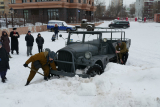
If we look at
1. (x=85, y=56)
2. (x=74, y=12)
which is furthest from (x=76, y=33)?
(x=74, y=12)

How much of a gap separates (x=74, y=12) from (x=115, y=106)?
37.7 metres

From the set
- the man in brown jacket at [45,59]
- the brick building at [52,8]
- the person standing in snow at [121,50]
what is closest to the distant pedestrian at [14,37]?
the man in brown jacket at [45,59]

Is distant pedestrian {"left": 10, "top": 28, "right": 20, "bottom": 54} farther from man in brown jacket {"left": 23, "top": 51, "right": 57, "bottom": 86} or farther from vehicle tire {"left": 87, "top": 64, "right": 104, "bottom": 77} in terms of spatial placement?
vehicle tire {"left": 87, "top": 64, "right": 104, "bottom": 77}

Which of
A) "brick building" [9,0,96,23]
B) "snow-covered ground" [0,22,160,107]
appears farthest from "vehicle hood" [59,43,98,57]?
"brick building" [9,0,96,23]

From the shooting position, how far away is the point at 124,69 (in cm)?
662

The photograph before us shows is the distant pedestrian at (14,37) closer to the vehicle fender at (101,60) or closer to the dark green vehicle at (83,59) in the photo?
the dark green vehicle at (83,59)

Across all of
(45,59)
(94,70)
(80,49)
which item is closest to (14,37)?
(45,59)

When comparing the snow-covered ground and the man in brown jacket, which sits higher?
the man in brown jacket

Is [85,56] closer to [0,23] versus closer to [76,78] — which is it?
[76,78]

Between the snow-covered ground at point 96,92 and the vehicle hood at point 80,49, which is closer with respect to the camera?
the snow-covered ground at point 96,92

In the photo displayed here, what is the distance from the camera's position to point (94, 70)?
6305 millimetres

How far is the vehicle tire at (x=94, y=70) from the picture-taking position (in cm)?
615

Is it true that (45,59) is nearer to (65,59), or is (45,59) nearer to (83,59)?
(65,59)

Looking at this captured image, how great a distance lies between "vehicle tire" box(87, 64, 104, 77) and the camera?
242 inches
